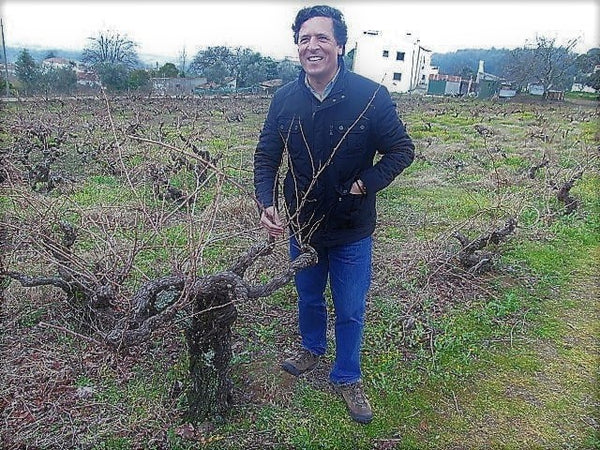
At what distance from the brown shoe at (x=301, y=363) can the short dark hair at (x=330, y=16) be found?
165 cm

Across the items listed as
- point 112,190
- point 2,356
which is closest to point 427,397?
point 2,356

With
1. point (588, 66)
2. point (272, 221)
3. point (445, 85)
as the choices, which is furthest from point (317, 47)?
point (445, 85)

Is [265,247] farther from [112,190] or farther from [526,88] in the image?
[526,88]

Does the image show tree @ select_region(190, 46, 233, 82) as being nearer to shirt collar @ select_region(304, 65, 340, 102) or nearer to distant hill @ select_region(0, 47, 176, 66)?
distant hill @ select_region(0, 47, 176, 66)

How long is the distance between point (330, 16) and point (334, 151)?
0.55 m

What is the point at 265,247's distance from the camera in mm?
2424

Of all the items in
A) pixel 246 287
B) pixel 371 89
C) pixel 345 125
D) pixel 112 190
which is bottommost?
pixel 112 190

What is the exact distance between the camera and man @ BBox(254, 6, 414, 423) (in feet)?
6.88

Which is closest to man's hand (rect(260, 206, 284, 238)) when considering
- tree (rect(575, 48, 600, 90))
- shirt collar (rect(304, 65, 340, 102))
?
shirt collar (rect(304, 65, 340, 102))

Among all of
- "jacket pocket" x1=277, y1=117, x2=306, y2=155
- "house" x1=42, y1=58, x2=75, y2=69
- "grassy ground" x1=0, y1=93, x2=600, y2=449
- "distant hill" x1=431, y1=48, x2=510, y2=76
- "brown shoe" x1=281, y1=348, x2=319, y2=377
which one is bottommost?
"grassy ground" x1=0, y1=93, x2=600, y2=449

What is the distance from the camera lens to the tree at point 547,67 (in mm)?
26844

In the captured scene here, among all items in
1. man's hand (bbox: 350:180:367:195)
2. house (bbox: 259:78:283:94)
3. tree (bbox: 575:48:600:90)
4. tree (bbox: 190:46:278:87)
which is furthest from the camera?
tree (bbox: 575:48:600:90)

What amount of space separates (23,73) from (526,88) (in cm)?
2604

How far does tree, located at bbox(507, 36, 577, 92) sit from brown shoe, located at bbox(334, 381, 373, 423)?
27836mm
